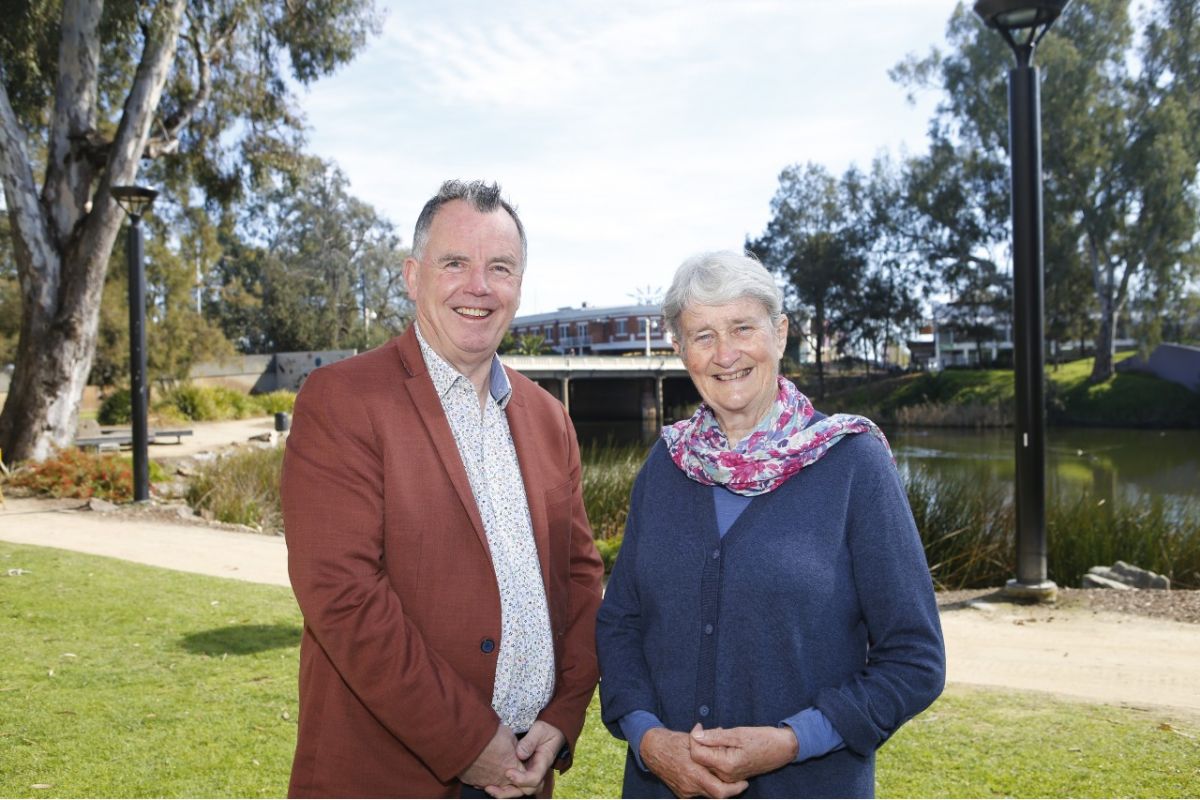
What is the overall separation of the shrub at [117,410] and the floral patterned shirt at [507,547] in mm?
26193

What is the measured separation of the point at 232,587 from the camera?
678 cm

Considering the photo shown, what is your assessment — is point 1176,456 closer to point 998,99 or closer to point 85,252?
point 998,99

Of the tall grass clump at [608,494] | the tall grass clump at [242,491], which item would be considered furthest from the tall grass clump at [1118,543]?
the tall grass clump at [242,491]

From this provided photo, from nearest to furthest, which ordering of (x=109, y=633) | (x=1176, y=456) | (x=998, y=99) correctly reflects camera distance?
(x=109, y=633), (x=1176, y=456), (x=998, y=99)

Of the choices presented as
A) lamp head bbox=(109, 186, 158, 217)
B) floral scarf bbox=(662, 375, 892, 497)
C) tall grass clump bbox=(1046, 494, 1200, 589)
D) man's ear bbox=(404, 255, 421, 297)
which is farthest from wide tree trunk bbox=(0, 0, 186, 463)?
floral scarf bbox=(662, 375, 892, 497)

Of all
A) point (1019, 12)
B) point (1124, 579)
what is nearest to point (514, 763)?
point (1019, 12)

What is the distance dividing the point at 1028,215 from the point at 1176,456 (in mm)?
19138

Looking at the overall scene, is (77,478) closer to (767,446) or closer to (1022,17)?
(1022,17)

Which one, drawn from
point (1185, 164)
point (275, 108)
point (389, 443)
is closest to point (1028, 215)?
point (389, 443)

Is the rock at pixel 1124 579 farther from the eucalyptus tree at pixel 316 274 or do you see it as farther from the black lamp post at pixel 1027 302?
the eucalyptus tree at pixel 316 274

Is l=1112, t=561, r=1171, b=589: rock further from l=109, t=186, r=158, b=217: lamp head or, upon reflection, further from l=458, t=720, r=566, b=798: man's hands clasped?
l=109, t=186, r=158, b=217: lamp head

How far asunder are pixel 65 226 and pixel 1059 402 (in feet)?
99.0

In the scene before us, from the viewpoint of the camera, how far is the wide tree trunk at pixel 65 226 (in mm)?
13898

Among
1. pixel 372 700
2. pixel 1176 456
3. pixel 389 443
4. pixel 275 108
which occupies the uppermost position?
pixel 275 108
